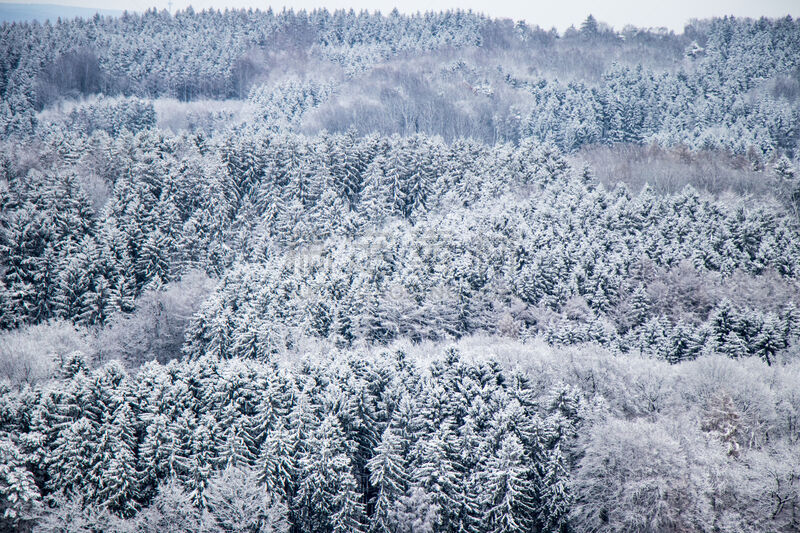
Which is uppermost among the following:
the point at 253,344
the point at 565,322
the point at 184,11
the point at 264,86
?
the point at 184,11

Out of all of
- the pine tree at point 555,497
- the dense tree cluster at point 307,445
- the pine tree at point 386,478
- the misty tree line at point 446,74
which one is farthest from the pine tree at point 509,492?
the misty tree line at point 446,74

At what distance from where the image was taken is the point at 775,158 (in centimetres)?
9612

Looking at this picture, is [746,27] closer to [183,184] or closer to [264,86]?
[264,86]

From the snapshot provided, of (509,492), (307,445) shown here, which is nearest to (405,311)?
(307,445)

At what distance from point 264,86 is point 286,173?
64433 millimetres

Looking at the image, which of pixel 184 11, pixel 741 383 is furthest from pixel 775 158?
pixel 184 11

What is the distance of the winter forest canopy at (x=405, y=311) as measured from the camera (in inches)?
1529

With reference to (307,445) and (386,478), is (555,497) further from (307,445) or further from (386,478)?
(307,445)

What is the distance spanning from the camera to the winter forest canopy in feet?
127

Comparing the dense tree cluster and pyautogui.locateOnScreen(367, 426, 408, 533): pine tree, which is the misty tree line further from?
pyautogui.locateOnScreen(367, 426, 408, 533): pine tree

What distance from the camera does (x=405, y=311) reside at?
204ft

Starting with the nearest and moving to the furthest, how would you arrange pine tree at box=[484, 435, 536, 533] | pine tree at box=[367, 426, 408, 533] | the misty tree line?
pine tree at box=[484, 435, 536, 533], pine tree at box=[367, 426, 408, 533], the misty tree line

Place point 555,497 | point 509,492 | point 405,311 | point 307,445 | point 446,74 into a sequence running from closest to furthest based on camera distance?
point 509,492 < point 555,497 < point 307,445 < point 405,311 < point 446,74

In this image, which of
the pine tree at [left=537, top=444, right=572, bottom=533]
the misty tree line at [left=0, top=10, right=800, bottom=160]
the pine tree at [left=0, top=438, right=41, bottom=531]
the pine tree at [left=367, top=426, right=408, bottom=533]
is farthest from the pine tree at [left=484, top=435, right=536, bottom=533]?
the misty tree line at [left=0, top=10, right=800, bottom=160]
